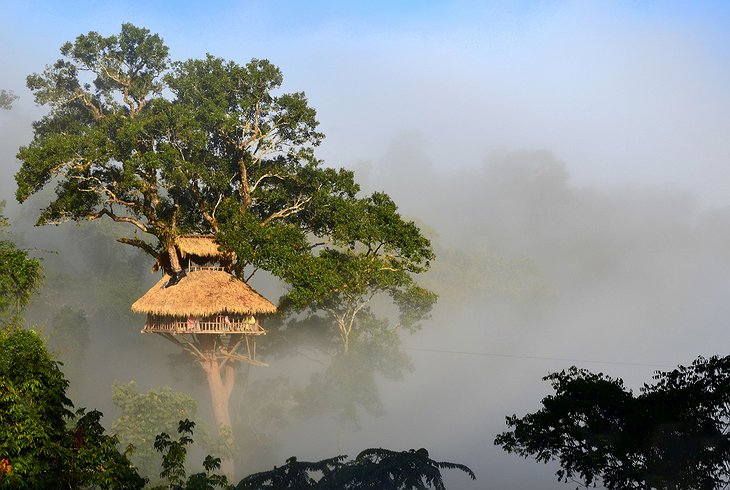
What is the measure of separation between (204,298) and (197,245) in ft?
10.2

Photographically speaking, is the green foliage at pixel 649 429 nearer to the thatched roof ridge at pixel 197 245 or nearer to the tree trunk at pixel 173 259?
the thatched roof ridge at pixel 197 245

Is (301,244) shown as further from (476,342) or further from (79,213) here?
(476,342)

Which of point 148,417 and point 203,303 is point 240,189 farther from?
point 148,417

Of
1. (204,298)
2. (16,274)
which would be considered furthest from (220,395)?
(16,274)

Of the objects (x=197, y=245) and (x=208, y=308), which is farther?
(x=197, y=245)

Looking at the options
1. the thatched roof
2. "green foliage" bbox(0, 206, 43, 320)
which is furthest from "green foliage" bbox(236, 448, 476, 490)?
the thatched roof

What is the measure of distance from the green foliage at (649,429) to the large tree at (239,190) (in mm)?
13874

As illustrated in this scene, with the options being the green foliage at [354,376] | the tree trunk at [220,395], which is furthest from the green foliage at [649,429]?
the green foliage at [354,376]

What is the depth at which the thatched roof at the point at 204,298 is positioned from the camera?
3100 cm

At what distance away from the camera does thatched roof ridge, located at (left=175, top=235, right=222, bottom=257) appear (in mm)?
32969

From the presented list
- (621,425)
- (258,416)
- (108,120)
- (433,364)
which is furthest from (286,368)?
(621,425)

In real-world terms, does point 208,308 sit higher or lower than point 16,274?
higher

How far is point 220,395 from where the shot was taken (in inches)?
1352

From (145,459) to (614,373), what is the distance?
169 ft
